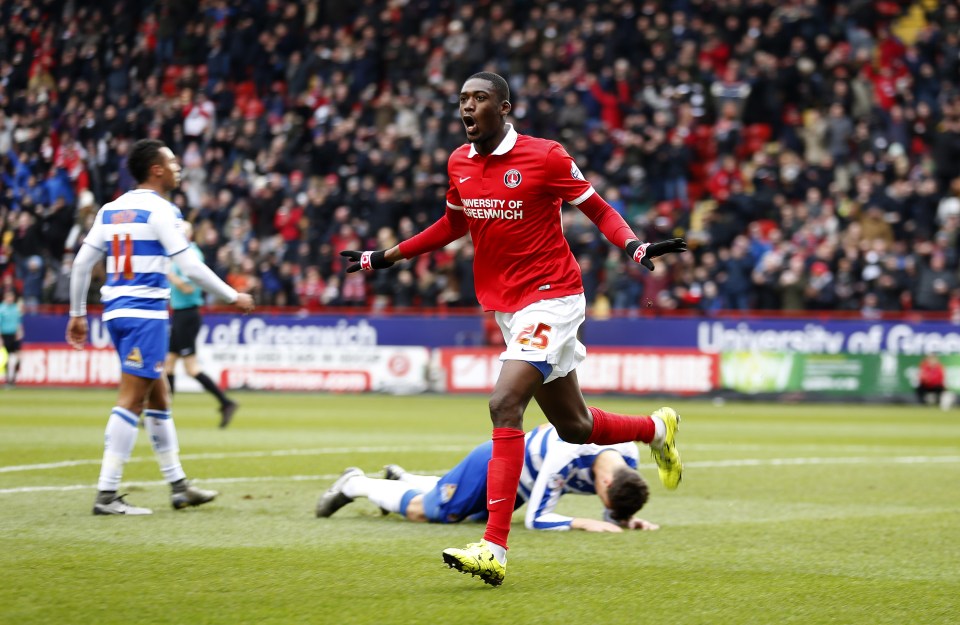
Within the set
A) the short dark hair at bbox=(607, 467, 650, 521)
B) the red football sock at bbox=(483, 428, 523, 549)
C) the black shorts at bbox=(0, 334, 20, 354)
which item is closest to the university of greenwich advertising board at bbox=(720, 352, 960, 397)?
the black shorts at bbox=(0, 334, 20, 354)

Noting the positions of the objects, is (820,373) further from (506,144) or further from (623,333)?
(506,144)

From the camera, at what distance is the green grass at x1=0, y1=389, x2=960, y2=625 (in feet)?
17.7

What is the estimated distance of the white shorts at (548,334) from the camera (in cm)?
632

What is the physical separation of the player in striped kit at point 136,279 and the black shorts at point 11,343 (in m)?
20.1

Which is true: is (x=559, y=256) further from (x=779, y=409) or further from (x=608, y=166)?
(x=608, y=166)

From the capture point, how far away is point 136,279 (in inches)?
332

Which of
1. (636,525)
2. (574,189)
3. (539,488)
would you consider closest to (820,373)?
(636,525)

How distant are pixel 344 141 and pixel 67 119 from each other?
5.75 metres

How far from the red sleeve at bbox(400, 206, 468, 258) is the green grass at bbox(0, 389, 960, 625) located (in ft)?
5.16

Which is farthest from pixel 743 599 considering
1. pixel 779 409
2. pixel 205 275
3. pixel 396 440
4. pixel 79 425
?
pixel 779 409

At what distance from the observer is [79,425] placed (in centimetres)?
1677

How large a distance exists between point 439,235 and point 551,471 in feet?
5.29

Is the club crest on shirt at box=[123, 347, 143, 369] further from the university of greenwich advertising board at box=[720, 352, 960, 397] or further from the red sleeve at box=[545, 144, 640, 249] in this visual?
the university of greenwich advertising board at box=[720, 352, 960, 397]

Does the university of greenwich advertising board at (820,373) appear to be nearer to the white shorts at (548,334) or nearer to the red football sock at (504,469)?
the white shorts at (548,334)
